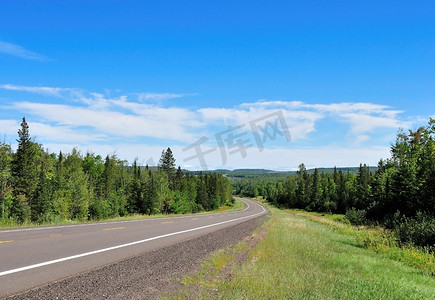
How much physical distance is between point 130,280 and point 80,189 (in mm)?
61811

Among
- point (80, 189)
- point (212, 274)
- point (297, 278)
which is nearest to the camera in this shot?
point (297, 278)

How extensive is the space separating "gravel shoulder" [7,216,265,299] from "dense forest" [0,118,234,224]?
1351 cm

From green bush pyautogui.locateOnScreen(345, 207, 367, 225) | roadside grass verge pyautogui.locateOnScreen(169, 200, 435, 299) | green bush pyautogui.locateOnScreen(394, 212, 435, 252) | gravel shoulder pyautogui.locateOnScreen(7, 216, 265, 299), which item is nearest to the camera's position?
gravel shoulder pyautogui.locateOnScreen(7, 216, 265, 299)

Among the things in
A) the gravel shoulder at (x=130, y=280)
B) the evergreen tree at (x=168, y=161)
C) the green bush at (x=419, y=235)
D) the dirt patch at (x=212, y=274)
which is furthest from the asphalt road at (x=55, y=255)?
the evergreen tree at (x=168, y=161)

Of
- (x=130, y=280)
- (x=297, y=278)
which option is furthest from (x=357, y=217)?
(x=130, y=280)

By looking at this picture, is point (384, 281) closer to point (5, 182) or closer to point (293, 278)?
point (293, 278)

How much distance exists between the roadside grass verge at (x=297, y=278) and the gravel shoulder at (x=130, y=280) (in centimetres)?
47

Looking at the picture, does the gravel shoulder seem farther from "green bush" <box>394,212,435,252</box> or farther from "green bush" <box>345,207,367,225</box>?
"green bush" <box>345,207,367,225</box>

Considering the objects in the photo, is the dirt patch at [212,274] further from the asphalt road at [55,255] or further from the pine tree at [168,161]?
the pine tree at [168,161]

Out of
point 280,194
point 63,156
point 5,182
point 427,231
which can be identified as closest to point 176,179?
point 63,156

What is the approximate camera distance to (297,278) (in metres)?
7.63

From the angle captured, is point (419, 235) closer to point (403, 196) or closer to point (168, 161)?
point (403, 196)

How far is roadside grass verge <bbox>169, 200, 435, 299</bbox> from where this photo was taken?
253 inches

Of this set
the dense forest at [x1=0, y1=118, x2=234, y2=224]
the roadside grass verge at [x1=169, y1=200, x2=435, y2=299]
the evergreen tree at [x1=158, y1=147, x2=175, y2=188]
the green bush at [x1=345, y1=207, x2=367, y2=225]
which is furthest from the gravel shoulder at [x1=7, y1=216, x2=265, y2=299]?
the evergreen tree at [x1=158, y1=147, x2=175, y2=188]
